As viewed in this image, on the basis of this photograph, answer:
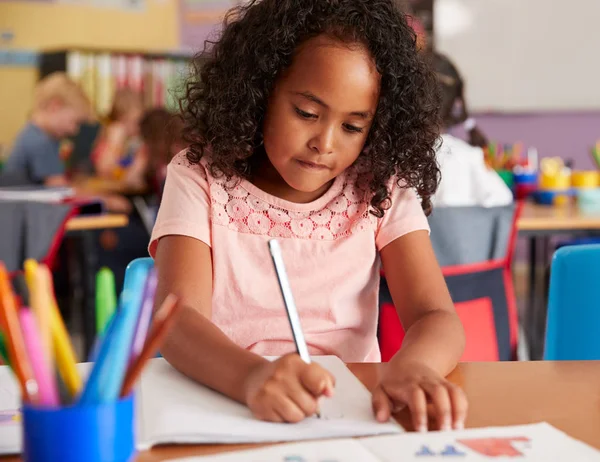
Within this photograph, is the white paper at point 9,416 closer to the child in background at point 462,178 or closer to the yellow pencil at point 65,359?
the yellow pencil at point 65,359

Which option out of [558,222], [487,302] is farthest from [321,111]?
[558,222]

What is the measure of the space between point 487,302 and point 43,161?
10.5ft

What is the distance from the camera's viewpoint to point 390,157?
1.26m

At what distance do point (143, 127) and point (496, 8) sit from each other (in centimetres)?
285

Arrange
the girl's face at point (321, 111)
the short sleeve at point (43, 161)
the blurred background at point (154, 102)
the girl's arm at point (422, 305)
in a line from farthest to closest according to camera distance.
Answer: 1. the short sleeve at point (43, 161)
2. the blurred background at point (154, 102)
3. the girl's face at point (321, 111)
4. the girl's arm at point (422, 305)

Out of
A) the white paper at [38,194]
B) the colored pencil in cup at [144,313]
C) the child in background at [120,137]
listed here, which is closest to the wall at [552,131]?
the child in background at [120,137]

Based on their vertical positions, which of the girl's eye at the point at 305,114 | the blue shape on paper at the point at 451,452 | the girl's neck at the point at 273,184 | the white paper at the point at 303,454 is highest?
the girl's eye at the point at 305,114

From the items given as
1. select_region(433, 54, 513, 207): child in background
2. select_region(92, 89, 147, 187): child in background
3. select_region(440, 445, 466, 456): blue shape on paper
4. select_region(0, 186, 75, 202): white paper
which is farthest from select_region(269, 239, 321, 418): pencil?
select_region(92, 89, 147, 187): child in background

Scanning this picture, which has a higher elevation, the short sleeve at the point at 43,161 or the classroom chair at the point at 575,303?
the classroom chair at the point at 575,303

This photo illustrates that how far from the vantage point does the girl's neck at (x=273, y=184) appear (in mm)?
1277

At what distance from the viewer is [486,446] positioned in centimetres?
67

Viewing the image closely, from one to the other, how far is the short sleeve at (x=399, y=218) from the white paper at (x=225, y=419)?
415 mm

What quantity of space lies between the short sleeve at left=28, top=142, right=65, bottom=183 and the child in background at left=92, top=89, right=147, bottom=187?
1.63 feet

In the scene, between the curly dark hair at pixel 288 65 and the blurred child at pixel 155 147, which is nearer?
the curly dark hair at pixel 288 65
